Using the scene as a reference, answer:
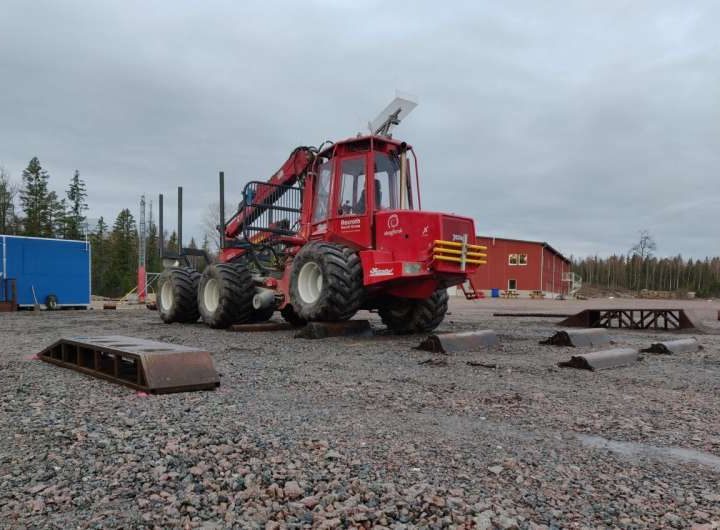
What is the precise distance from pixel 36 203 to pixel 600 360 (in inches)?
2280

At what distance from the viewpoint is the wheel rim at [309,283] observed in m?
8.99

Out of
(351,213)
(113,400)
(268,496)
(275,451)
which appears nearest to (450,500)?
(268,496)

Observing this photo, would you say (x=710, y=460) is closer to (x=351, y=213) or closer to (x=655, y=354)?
(x=655, y=354)

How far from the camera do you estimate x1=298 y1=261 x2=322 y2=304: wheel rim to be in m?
8.99

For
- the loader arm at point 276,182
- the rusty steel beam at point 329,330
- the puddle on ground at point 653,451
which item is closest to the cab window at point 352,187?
the loader arm at point 276,182

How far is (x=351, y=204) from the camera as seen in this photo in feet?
30.1

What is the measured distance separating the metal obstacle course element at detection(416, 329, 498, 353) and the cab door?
2079mm

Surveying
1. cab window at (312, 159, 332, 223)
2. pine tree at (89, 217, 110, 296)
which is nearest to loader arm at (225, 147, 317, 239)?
cab window at (312, 159, 332, 223)

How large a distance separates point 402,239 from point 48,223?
53.3 m

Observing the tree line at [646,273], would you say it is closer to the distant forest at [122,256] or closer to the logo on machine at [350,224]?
the distant forest at [122,256]

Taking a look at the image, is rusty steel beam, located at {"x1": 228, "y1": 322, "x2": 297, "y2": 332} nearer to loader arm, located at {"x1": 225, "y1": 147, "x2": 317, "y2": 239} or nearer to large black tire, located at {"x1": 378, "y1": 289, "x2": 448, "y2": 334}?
large black tire, located at {"x1": 378, "y1": 289, "x2": 448, "y2": 334}

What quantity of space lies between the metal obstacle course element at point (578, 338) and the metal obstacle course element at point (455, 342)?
3.48ft

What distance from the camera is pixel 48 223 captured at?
52.2 metres

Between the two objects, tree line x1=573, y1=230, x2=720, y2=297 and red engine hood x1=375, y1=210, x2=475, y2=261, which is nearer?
red engine hood x1=375, y1=210, x2=475, y2=261
